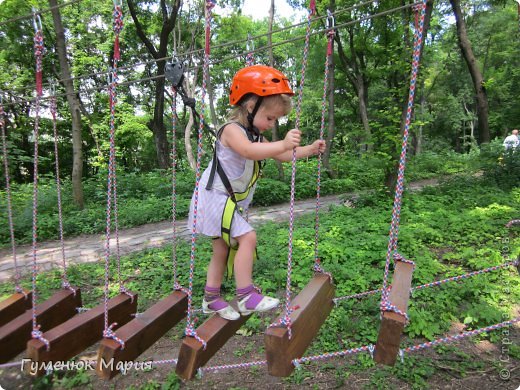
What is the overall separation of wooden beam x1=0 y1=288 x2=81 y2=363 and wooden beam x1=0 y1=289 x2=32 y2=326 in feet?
1.03

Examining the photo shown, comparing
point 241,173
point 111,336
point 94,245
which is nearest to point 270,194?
point 94,245

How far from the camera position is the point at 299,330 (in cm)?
156

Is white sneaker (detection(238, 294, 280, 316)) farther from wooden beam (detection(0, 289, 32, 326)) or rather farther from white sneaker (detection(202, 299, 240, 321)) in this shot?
wooden beam (detection(0, 289, 32, 326))

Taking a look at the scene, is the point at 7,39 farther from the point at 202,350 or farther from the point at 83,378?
the point at 202,350

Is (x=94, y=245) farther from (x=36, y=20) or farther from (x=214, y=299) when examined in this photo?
(x=214, y=299)

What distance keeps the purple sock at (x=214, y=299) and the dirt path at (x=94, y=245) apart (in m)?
3.78

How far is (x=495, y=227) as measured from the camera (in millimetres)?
4777

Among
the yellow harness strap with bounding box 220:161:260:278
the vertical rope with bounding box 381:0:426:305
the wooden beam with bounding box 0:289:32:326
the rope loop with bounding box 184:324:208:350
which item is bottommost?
the wooden beam with bounding box 0:289:32:326

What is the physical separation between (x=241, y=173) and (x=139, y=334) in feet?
3.42

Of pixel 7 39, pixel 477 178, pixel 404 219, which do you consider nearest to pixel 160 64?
pixel 7 39

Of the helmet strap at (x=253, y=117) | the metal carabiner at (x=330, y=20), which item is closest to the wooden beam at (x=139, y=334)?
the helmet strap at (x=253, y=117)

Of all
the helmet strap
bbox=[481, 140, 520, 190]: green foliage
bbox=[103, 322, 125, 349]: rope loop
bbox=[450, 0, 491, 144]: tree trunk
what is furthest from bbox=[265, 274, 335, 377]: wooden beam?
bbox=[450, 0, 491, 144]: tree trunk

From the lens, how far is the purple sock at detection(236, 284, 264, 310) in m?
1.75

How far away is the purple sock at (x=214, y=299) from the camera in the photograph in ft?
6.11
